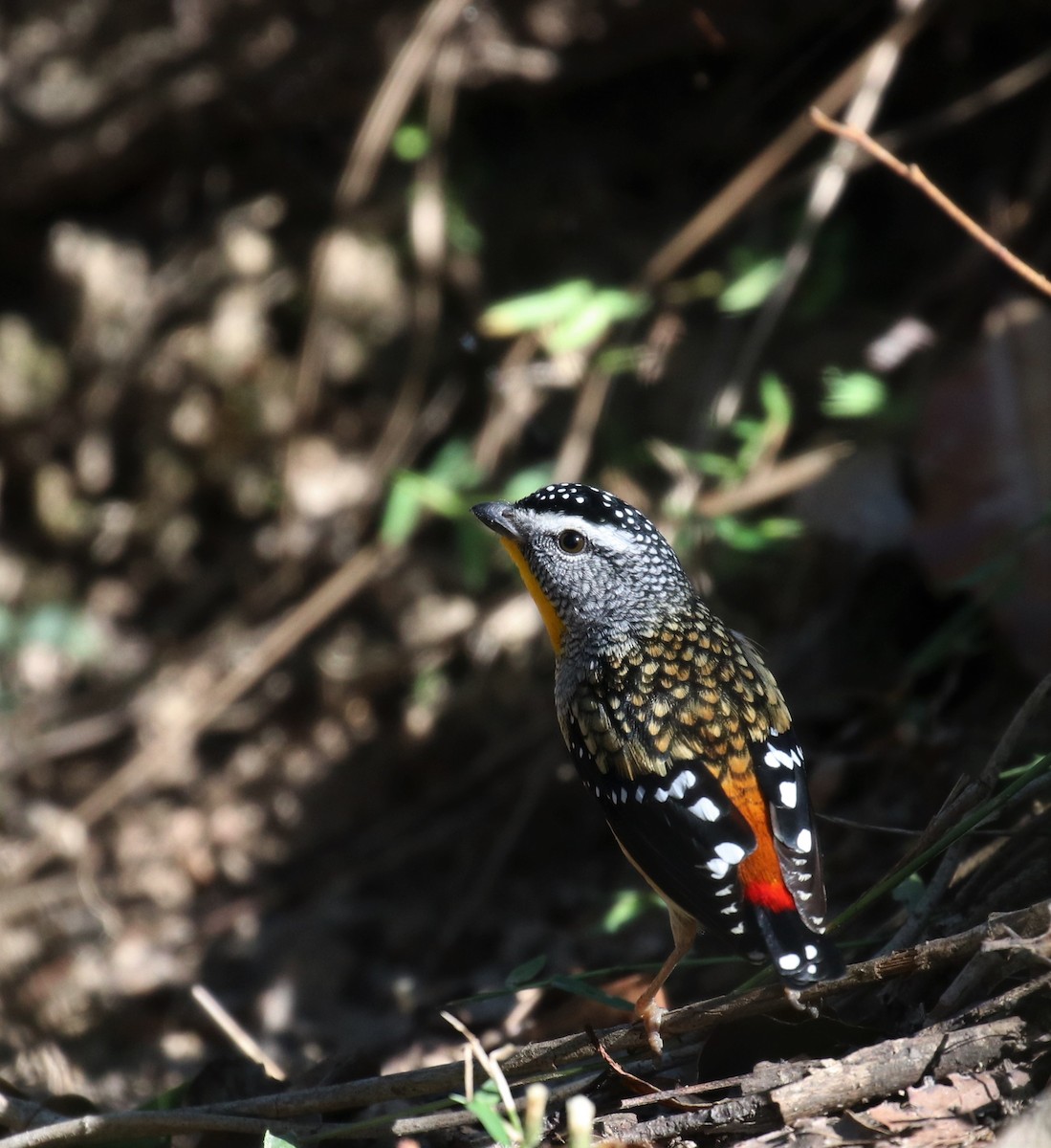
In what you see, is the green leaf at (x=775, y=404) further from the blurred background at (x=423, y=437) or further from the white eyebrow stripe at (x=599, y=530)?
the white eyebrow stripe at (x=599, y=530)

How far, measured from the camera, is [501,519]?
4.24 m

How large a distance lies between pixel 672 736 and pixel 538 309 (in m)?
2.28

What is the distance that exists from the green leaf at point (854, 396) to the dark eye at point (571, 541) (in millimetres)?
1484

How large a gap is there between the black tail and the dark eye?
4.75 ft

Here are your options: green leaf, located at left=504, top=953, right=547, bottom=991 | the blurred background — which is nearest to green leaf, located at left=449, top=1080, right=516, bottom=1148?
green leaf, located at left=504, top=953, right=547, bottom=991

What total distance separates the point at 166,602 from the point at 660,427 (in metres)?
2.56

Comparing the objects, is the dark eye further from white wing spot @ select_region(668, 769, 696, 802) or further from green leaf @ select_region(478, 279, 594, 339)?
green leaf @ select_region(478, 279, 594, 339)

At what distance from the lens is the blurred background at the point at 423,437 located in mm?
4969

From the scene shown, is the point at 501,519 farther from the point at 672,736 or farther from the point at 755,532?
the point at 755,532

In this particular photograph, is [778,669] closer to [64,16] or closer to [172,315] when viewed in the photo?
[172,315]

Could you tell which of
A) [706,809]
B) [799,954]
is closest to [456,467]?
[706,809]

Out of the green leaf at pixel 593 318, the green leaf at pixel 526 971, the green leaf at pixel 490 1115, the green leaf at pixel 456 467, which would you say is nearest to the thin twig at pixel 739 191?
the green leaf at pixel 593 318

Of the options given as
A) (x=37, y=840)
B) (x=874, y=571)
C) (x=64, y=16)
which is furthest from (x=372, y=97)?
(x=37, y=840)

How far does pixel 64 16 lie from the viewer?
18.2 feet
